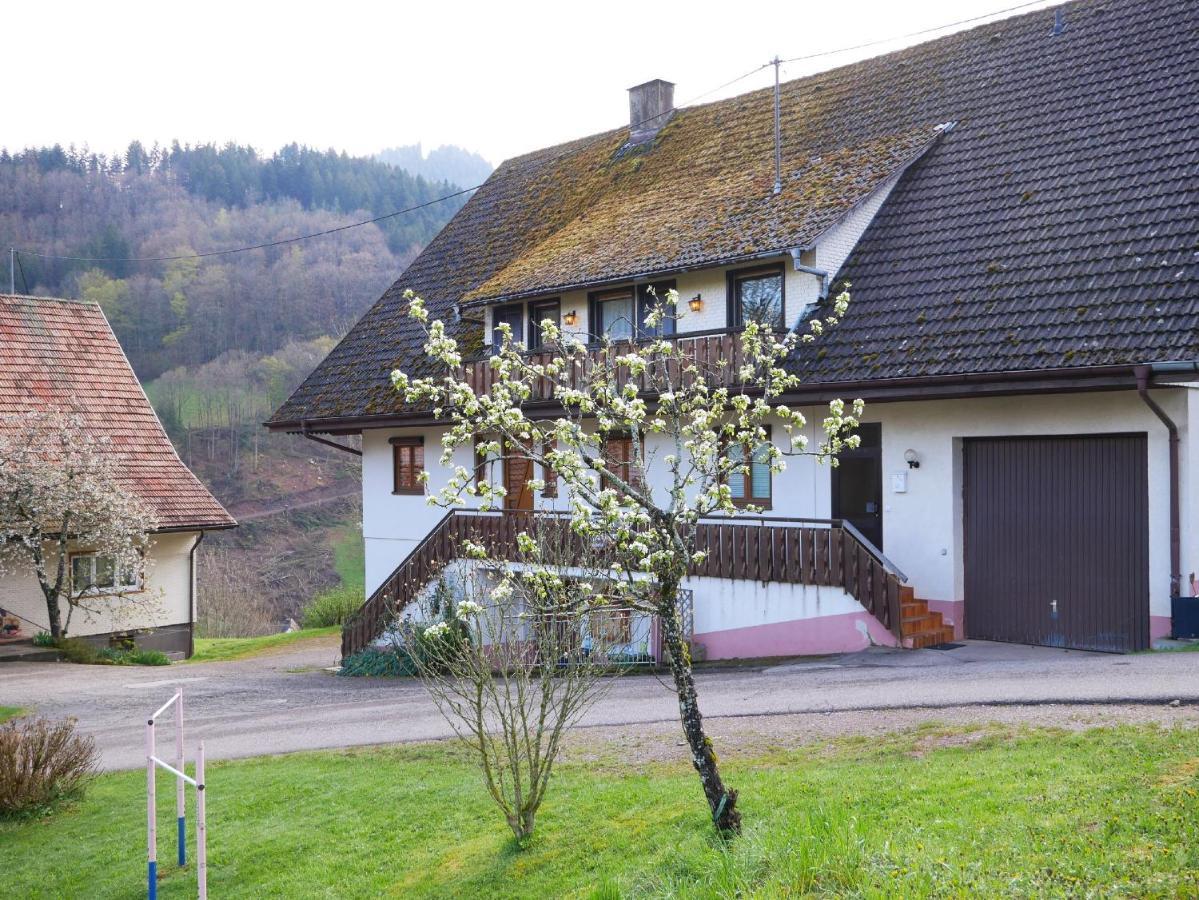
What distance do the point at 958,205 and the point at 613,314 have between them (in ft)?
20.4

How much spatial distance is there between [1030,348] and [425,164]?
139 m

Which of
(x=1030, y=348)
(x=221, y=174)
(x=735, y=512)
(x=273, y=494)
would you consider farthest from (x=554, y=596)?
(x=221, y=174)

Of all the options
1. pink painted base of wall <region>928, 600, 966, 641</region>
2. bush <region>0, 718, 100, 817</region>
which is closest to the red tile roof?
bush <region>0, 718, 100, 817</region>

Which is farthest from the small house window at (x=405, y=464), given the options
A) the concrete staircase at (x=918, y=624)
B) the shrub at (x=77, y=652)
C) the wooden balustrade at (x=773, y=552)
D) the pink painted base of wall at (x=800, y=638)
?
the concrete staircase at (x=918, y=624)

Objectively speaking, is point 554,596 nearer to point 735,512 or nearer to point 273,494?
point 735,512

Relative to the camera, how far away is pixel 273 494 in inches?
2891

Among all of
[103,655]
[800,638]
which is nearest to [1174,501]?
[800,638]

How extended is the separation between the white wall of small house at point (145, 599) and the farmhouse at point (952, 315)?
842 cm

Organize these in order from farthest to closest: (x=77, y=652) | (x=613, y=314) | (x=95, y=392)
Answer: (x=95, y=392) < (x=77, y=652) < (x=613, y=314)

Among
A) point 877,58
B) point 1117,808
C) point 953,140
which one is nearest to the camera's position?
point 1117,808

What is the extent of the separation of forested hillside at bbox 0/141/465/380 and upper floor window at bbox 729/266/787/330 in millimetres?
64351

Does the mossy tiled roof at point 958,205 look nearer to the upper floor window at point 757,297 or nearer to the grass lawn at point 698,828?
the upper floor window at point 757,297

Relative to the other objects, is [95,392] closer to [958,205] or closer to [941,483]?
[958,205]

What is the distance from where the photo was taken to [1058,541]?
15828 mm
